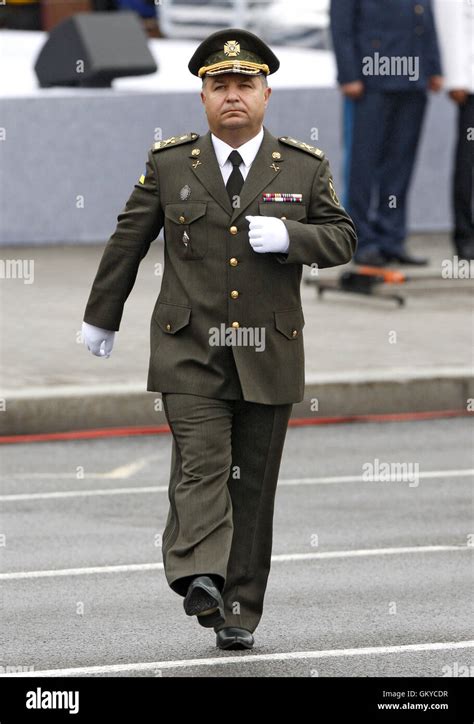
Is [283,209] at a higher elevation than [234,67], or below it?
below

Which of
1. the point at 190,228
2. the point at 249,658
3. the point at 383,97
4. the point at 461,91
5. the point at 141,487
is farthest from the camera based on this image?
the point at 461,91

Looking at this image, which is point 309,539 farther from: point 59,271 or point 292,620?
point 59,271

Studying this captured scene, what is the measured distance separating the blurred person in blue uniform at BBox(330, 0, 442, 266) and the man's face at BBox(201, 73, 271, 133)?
9003 mm

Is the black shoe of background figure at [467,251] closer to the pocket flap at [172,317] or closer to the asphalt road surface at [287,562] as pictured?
the asphalt road surface at [287,562]

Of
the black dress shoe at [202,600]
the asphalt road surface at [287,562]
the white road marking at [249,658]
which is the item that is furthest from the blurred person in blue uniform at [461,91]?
the black dress shoe at [202,600]

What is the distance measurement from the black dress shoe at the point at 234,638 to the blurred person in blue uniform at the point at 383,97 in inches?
356

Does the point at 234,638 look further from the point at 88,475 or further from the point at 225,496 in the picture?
the point at 88,475

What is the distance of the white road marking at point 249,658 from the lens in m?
6.79

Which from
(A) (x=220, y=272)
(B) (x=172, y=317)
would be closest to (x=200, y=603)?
(B) (x=172, y=317)

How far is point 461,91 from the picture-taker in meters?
16.2

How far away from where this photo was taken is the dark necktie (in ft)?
22.2

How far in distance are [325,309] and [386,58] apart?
2023 millimetres

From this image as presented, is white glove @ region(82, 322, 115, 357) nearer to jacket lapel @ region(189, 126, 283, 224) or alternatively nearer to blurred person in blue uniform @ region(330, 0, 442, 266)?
jacket lapel @ region(189, 126, 283, 224)

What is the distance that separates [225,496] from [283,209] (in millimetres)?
964
